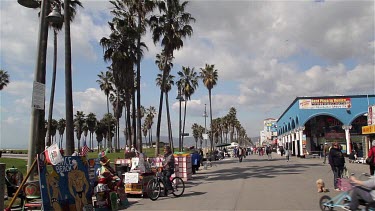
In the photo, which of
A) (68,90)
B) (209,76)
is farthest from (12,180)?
(209,76)

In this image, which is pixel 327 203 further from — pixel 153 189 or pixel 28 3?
pixel 28 3

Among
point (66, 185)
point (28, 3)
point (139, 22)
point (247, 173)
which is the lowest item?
point (247, 173)

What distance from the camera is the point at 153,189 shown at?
42.4 feet

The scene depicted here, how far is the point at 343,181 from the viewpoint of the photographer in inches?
368

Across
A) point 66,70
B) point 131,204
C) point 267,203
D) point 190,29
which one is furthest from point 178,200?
point 190,29

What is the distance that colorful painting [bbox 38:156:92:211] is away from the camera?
874 cm

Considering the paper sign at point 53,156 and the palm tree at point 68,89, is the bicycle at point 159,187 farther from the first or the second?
the palm tree at point 68,89

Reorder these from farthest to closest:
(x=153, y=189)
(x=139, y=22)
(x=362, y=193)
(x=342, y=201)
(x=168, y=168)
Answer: (x=139, y=22), (x=168, y=168), (x=153, y=189), (x=342, y=201), (x=362, y=193)

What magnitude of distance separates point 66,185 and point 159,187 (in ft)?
14.2

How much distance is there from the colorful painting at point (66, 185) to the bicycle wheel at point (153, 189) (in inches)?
112

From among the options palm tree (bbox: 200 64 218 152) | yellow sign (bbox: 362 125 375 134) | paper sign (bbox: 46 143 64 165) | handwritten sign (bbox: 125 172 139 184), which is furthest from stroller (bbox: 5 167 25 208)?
palm tree (bbox: 200 64 218 152)

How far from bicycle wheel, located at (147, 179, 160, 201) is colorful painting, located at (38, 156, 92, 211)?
2836mm

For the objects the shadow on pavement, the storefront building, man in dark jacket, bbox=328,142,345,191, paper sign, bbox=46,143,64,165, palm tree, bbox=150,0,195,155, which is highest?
palm tree, bbox=150,0,195,155

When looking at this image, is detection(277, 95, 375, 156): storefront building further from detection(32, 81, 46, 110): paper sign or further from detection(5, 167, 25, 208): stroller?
detection(32, 81, 46, 110): paper sign
